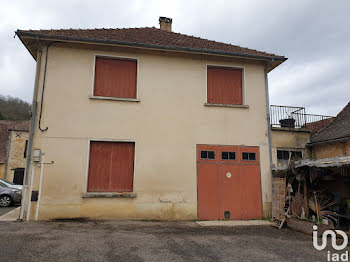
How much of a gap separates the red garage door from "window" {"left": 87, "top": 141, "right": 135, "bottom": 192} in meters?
2.44

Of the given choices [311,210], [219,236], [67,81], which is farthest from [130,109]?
[311,210]

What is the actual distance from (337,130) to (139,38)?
335 inches

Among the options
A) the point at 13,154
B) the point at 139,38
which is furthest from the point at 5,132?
the point at 139,38

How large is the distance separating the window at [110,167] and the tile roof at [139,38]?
3.53 metres

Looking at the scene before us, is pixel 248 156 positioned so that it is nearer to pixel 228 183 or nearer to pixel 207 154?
pixel 228 183

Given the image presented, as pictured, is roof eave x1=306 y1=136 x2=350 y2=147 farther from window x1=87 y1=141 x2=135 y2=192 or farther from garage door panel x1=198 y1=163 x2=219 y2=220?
window x1=87 y1=141 x2=135 y2=192

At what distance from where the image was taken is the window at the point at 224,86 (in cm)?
975

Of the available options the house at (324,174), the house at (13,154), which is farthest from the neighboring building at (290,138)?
the house at (13,154)

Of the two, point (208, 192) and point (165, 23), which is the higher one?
point (165, 23)

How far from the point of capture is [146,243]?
19.0 ft

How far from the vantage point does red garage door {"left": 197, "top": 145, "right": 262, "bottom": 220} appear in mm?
8938

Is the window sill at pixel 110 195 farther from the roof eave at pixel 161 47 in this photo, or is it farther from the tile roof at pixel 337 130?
the tile roof at pixel 337 130

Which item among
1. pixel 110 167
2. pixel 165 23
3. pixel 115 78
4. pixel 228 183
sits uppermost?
pixel 165 23

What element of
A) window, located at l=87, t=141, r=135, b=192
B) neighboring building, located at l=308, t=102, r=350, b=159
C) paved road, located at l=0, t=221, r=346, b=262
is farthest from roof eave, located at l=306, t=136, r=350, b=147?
window, located at l=87, t=141, r=135, b=192
